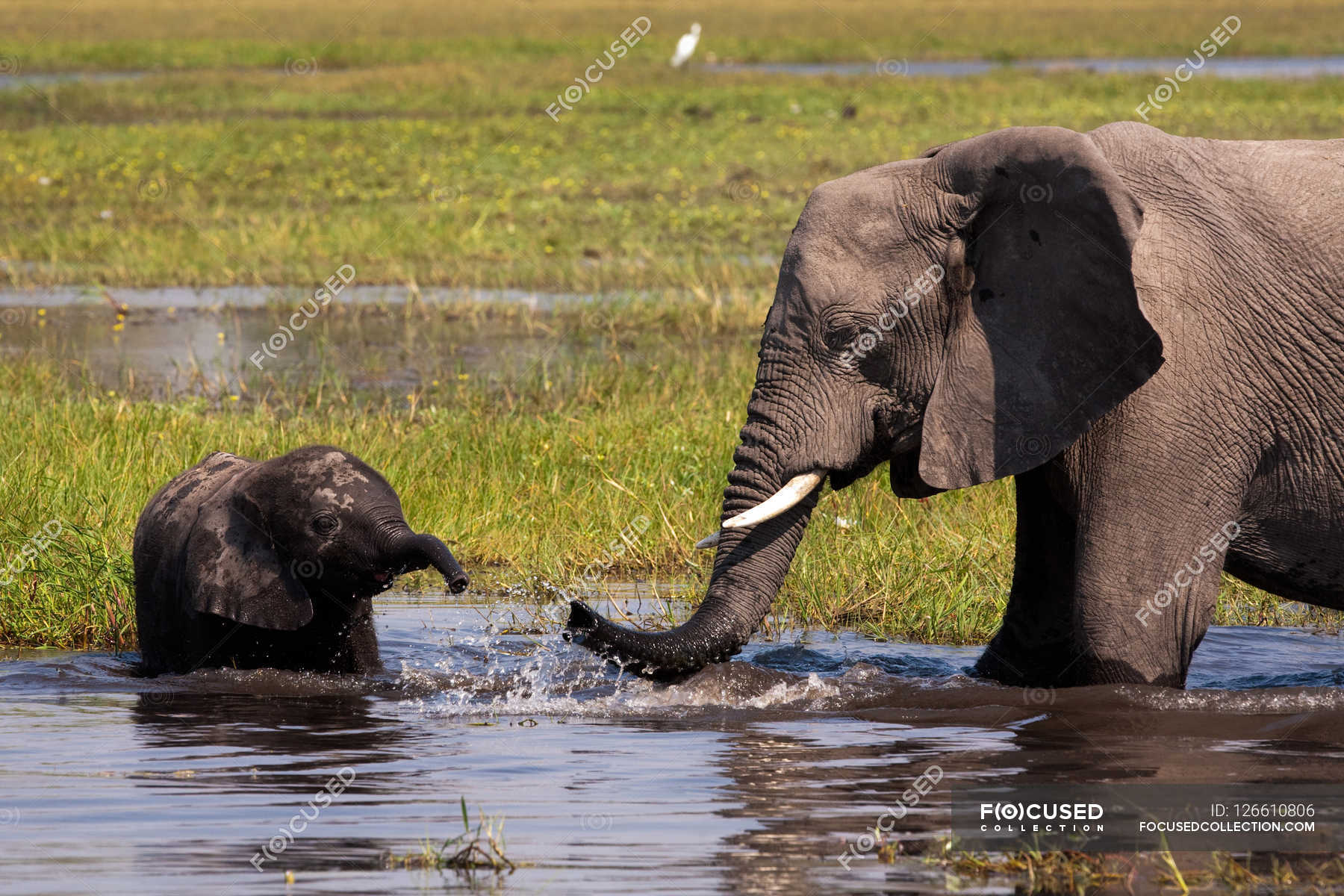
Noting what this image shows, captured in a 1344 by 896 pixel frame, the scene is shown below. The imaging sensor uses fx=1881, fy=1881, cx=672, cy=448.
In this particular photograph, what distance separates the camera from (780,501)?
6.15m

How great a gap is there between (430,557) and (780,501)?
1.40m

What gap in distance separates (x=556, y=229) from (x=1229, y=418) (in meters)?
15.3

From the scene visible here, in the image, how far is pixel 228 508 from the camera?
7.28 metres

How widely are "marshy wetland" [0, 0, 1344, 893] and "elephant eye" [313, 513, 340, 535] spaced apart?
0.60m

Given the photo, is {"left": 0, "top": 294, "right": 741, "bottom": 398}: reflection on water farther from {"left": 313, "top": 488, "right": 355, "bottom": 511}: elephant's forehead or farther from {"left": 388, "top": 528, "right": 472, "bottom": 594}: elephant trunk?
{"left": 388, "top": 528, "right": 472, "bottom": 594}: elephant trunk

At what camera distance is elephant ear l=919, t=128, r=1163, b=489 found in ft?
19.5

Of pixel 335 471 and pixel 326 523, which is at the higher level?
pixel 335 471

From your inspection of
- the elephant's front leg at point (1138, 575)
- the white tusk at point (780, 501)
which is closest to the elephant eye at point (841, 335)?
the white tusk at point (780, 501)

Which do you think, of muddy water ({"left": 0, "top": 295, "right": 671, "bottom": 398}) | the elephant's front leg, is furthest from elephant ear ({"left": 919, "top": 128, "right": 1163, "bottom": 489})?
muddy water ({"left": 0, "top": 295, "right": 671, "bottom": 398})

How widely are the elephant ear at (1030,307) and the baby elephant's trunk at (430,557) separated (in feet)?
5.42

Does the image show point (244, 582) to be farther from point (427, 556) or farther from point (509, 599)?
point (509, 599)

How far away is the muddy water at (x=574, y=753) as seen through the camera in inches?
187

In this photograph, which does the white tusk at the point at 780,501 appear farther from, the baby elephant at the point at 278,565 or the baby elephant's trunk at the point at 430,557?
the baby elephant at the point at 278,565

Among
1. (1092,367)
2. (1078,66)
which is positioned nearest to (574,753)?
(1092,367)
